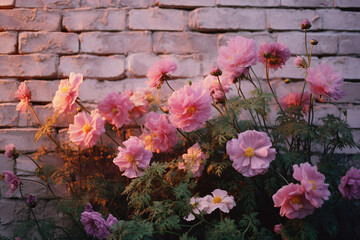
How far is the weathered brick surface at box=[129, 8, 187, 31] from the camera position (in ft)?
5.41

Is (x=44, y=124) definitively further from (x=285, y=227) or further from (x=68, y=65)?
(x=285, y=227)

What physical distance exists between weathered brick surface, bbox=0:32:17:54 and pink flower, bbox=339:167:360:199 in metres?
1.65

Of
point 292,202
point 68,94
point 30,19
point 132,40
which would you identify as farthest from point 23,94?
point 292,202

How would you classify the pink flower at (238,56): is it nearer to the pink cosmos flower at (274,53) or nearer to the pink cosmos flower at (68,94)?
the pink cosmos flower at (274,53)

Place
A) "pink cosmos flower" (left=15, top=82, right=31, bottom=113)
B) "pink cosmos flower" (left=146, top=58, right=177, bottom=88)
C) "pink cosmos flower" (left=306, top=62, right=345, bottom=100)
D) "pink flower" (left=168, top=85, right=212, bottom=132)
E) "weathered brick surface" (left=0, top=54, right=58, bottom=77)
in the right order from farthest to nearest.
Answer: "weathered brick surface" (left=0, top=54, right=58, bottom=77), "pink cosmos flower" (left=15, top=82, right=31, bottom=113), "pink cosmos flower" (left=146, top=58, right=177, bottom=88), "pink cosmos flower" (left=306, top=62, right=345, bottom=100), "pink flower" (left=168, top=85, right=212, bottom=132)

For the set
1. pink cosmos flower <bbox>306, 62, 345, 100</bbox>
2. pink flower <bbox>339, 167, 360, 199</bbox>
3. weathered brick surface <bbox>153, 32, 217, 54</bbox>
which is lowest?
pink flower <bbox>339, 167, 360, 199</bbox>

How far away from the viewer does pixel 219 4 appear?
1.67m

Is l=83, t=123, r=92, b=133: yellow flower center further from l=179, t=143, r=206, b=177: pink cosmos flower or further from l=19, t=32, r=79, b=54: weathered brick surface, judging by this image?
l=19, t=32, r=79, b=54: weathered brick surface

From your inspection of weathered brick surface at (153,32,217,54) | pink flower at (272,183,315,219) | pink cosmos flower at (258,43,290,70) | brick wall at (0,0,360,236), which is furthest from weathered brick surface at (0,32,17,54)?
pink flower at (272,183,315,219)

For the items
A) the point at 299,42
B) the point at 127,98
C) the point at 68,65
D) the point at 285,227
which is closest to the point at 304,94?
the point at 299,42

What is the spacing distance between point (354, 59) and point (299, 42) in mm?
312

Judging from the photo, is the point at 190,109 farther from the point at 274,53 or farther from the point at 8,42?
the point at 8,42

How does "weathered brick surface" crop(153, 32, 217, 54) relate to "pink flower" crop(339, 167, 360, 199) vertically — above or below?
above

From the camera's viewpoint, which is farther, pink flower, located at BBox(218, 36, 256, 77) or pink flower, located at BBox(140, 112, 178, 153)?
pink flower, located at BBox(140, 112, 178, 153)
